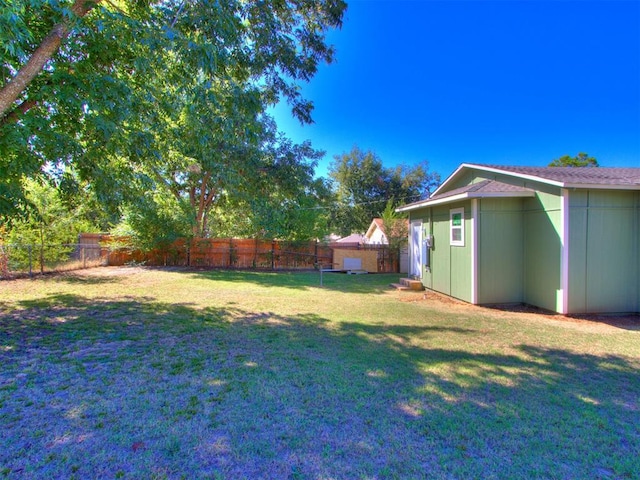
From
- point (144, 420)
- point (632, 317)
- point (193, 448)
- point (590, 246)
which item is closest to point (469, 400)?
point (193, 448)

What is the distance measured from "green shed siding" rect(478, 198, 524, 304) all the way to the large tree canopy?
4.96 metres

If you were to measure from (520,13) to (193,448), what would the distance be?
1197 cm

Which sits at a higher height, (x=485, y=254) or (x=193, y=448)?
(x=485, y=254)

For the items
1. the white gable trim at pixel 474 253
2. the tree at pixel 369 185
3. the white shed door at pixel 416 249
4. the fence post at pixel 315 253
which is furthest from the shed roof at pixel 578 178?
the tree at pixel 369 185

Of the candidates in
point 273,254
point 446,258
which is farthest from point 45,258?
point 446,258

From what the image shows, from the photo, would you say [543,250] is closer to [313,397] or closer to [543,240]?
[543,240]

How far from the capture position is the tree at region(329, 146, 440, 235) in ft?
98.2

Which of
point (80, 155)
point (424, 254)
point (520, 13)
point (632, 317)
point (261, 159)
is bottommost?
point (632, 317)

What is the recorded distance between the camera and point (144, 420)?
236 cm

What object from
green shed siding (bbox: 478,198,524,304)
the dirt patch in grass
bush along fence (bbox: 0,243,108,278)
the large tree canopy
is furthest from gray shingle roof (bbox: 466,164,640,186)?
bush along fence (bbox: 0,243,108,278)

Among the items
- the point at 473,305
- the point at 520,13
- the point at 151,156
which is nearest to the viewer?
the point at 151,156

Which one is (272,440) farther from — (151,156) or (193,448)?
(151,156)

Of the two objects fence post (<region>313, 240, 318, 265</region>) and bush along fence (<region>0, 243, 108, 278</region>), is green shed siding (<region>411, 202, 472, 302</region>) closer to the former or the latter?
fence post (<region>313, 240, 318, 265</region>)

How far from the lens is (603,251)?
6156mm
